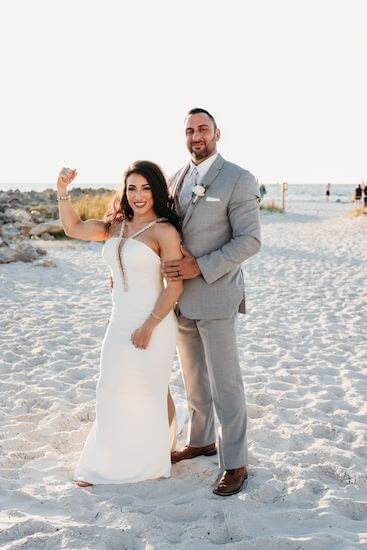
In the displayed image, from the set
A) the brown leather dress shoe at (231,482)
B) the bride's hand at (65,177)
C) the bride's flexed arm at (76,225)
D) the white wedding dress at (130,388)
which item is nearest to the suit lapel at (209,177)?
the white wedding dress at (130,388)

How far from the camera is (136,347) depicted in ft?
10.7

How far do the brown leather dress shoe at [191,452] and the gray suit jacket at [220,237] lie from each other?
101 cm

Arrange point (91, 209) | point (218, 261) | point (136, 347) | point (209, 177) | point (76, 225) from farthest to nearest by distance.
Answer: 1. point (91, 209)
2. point (76, 225)
3. point (136, 347)
4. point (209, 177)
5. point (218, 261)

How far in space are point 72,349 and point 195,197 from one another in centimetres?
350

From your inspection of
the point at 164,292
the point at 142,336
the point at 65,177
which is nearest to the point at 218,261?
the point at 164,292

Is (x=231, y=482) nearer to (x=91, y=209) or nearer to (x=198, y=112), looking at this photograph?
(x=198, y=112)

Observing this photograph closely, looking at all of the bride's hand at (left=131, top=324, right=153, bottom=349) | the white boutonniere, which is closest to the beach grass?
the bride's hand at (left=131, top=324, right=153, bottom=349)

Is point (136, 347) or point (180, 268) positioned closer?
point (180, 268)

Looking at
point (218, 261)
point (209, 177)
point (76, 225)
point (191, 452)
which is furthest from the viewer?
point (191, 452)

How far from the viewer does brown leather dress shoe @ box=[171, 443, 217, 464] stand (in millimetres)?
3629

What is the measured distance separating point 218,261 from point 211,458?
1.44m

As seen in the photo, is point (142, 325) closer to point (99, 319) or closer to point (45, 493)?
point (45, 493)

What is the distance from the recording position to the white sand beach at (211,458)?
2766mm

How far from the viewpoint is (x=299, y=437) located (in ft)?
13.1
